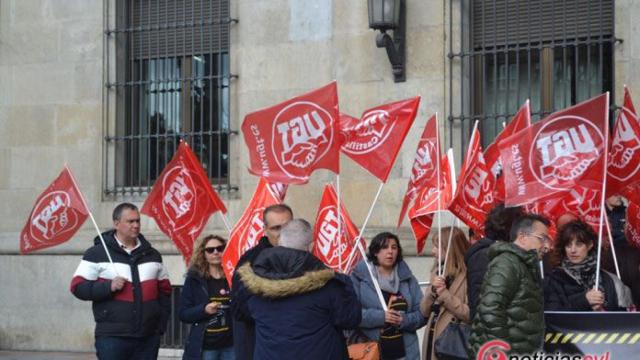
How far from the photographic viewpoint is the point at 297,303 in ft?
22.7

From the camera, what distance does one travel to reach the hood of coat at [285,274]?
689cm

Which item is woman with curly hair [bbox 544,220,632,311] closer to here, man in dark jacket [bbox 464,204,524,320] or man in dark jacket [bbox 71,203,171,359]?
man in dark jacket [bbox 464,204,524,320]

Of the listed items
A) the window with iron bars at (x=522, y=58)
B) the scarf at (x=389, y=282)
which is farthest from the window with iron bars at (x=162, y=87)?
the scarf at (x=389, y=282)

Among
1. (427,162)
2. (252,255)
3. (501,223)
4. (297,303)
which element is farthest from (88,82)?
(297,303)

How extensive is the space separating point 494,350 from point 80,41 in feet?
27.5

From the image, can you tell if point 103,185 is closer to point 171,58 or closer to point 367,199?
point 171,58

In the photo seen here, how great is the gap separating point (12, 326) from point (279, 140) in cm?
603

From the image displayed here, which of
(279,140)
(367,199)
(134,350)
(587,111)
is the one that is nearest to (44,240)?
(134,350)

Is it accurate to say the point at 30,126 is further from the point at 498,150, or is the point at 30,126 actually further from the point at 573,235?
the point at 573,235

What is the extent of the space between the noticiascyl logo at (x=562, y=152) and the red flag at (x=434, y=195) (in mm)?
1070

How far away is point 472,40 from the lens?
12297mm

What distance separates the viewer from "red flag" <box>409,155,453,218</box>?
915 centimetres

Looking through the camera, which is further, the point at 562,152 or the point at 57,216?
the point at 57,216

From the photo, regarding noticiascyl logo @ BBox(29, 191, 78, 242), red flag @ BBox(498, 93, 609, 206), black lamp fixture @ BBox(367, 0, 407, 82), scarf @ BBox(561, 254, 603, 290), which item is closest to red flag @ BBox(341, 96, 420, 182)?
red flag @ BBox(498, 93, 609, 206)
